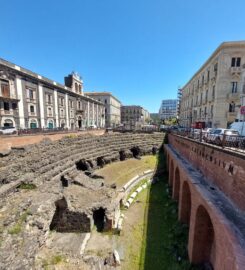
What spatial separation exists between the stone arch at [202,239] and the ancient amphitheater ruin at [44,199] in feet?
13.8

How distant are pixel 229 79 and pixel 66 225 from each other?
29.9m

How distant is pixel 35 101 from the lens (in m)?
27.4

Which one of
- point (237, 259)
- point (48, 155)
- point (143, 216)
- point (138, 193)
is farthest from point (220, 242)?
point (48, 155)

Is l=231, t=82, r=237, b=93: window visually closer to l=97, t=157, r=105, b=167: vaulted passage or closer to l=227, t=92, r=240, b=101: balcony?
l=227, t=92, r=240, b=101: balcony

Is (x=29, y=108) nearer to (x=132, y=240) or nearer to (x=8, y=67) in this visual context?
(x=8, y=67)

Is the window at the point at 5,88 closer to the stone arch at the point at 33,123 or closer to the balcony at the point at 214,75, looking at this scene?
the stone arch at the point at 33,123

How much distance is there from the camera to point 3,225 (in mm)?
6211

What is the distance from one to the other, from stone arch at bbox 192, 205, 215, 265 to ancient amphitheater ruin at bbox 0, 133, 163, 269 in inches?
166

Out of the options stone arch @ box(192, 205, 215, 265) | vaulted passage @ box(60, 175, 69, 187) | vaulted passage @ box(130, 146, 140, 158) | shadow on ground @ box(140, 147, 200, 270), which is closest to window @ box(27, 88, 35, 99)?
vaulted passage @ box(130, 146, 140, 158)

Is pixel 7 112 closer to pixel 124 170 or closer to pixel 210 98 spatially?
pixel 124 170

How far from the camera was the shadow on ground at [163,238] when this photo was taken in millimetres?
7219

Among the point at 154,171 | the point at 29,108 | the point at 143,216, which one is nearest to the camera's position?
the point at 143,216

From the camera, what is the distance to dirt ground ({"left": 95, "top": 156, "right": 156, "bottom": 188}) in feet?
49.6

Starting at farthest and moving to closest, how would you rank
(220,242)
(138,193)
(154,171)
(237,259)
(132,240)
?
(154,171), (138,193), (132,240), (220,242), (237,259)
